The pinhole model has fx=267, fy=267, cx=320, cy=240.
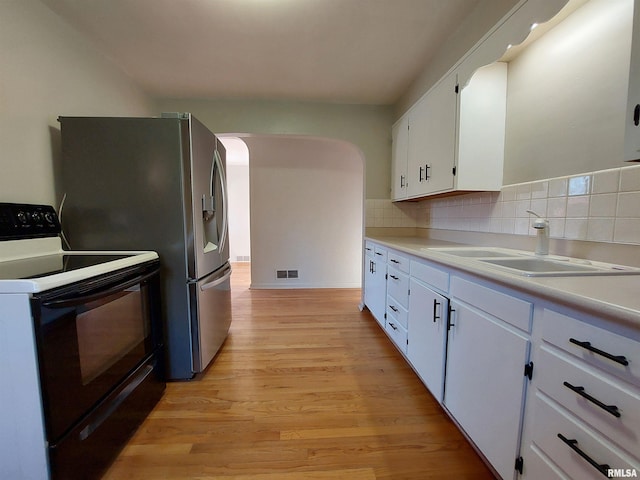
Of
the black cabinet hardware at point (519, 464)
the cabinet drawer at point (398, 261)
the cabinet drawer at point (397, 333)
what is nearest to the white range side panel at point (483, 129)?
the cabinet drawer at point (398, 261)

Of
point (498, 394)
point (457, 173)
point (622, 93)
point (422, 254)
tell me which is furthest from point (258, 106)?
point (498, 394)

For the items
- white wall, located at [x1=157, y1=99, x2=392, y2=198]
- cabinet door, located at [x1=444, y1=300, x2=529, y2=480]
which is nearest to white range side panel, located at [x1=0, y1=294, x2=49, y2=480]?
cabinet door, located at [x1=444, y1=300, x2=529, y2=480]

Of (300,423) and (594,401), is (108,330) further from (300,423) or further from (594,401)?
(594,401)

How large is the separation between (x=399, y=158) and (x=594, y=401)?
2547mm

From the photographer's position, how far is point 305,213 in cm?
413

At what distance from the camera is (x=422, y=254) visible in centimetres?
160

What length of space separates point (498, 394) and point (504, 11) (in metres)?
1.92

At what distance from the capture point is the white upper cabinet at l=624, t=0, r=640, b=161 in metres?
0.81

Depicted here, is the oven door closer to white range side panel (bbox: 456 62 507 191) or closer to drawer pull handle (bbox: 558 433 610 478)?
drawer pull handle (bbox: 558 433 610 478)

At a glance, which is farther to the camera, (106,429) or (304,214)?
(304,214)

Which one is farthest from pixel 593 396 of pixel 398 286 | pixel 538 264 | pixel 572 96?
pixel 572 96

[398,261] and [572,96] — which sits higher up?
[572,96]

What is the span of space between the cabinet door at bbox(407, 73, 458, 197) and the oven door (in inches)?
82.3

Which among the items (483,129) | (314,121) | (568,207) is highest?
(314,121)
